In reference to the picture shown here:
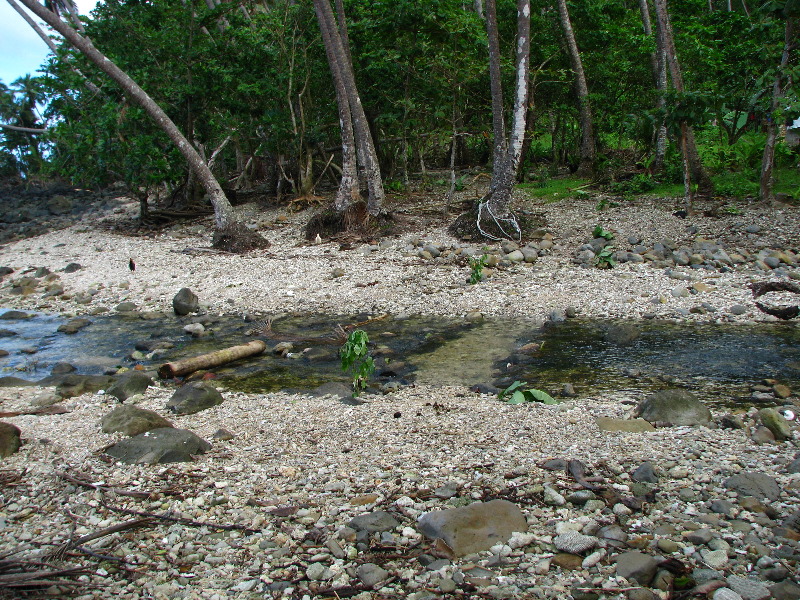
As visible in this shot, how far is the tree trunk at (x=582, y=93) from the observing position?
1620cm

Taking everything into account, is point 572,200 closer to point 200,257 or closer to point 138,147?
point 200,257

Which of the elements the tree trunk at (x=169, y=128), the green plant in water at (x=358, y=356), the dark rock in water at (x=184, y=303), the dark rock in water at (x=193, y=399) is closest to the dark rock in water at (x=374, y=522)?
the green plant in water at (x=358, y=356)

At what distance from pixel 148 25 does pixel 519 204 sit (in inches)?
445

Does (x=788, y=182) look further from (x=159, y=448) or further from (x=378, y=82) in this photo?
(x=159, y=448)

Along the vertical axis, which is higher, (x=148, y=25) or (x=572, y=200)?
(x=148, y=25)

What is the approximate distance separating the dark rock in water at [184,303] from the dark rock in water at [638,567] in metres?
8.50

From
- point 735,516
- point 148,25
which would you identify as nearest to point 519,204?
point 148,25

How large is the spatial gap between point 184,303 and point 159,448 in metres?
5.93

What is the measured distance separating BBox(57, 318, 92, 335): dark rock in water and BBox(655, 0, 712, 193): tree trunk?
470 inches

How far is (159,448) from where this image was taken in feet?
14.8

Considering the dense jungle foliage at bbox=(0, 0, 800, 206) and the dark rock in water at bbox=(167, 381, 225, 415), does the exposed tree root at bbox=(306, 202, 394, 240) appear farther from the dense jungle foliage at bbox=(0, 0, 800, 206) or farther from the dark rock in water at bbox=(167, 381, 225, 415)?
the dark rock in water at bbox=(167, 381, 225, 415)

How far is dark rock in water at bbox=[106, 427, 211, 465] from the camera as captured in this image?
175 inches

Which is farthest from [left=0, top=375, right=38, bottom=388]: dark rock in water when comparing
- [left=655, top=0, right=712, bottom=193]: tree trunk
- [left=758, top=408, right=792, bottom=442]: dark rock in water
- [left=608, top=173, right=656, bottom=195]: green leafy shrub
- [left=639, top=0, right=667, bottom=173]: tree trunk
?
[left=639, top=0, right=667, bottom=173]: tree trunk

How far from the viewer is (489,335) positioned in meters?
8.05
